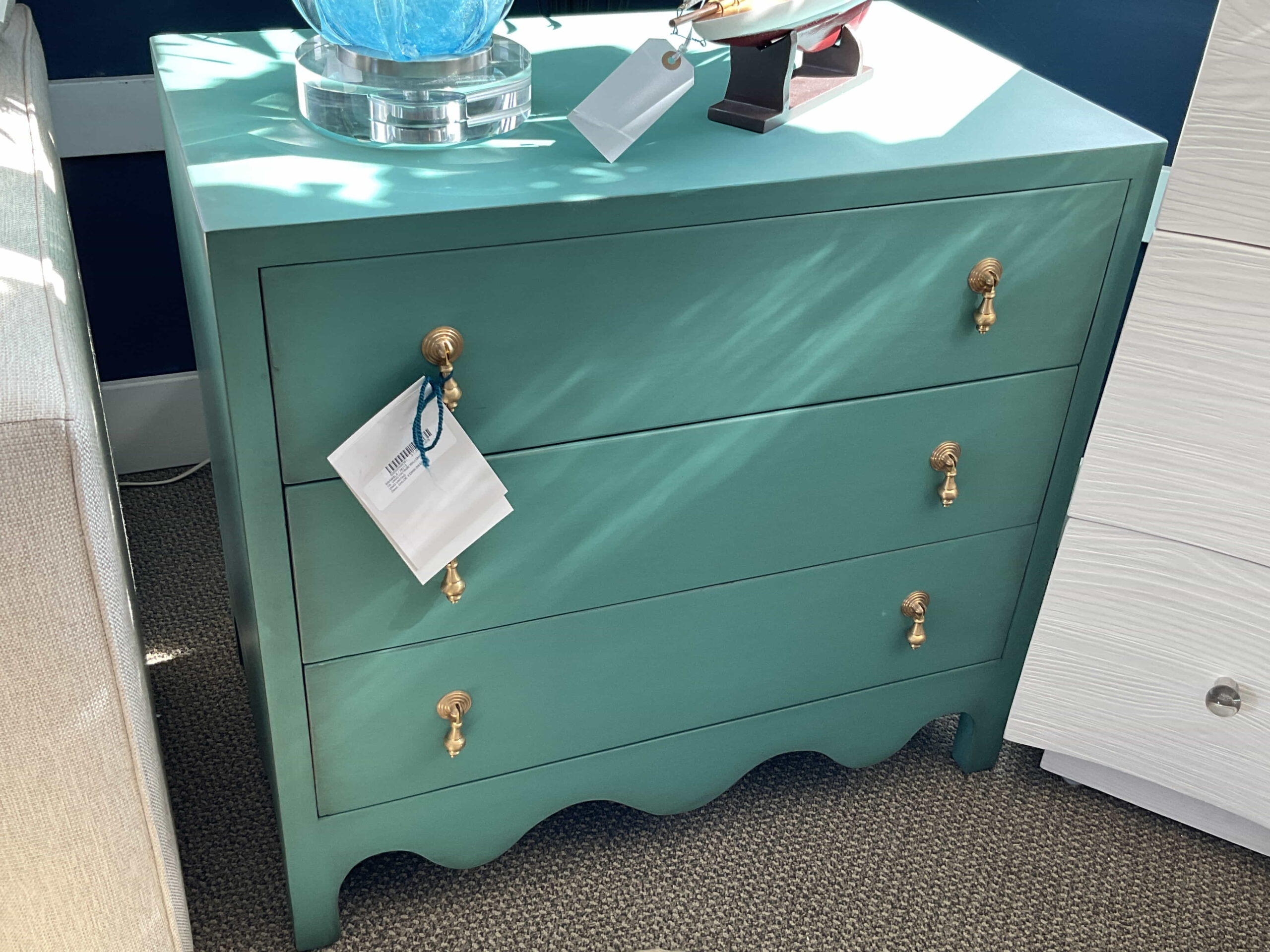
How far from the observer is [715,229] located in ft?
3.16

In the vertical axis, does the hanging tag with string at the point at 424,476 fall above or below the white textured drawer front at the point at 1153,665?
above

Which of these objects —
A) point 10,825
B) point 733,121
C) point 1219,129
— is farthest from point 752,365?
point 10,825

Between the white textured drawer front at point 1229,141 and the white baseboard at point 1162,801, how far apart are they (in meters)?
0.68

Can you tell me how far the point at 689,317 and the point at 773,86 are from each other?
25cm

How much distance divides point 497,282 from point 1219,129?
67cm

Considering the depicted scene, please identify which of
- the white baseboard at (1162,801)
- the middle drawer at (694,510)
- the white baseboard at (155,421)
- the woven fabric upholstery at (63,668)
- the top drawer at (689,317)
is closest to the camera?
the woven fabric upholstery at (63,668)

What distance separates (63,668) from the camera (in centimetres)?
83

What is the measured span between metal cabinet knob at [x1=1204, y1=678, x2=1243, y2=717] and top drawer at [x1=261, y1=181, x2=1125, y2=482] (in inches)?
16.6

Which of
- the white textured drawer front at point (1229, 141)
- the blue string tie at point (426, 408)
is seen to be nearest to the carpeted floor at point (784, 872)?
the blue string tie at point (426, 408)

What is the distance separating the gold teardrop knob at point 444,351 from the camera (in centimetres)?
91

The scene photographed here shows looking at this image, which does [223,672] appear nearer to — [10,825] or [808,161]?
[10,825]

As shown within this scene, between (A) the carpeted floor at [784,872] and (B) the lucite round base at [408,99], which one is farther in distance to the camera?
(A) the carpeted floor at [784,872]

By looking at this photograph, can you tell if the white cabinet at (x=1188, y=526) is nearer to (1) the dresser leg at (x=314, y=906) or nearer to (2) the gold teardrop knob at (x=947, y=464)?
(2) the gold teardrop knob at (x=947, y=464)

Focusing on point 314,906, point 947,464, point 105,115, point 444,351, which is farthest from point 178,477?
point 947,464
